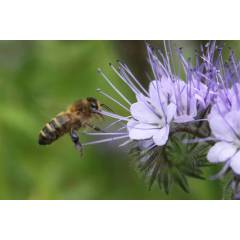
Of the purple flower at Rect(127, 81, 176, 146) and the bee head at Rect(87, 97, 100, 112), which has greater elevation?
the bee head at Rect(87, 97, 100, 112)

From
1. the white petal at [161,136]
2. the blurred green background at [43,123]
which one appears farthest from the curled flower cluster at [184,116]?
the blurred green background at [43,123]

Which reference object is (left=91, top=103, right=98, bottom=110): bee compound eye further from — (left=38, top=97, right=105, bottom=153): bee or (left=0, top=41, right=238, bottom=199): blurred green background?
(left=0, top=41, right=238, bottom=199): blurred green background

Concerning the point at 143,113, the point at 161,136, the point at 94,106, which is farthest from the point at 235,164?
the point at 94,106

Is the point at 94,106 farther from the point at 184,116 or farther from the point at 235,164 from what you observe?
the point at 235,164

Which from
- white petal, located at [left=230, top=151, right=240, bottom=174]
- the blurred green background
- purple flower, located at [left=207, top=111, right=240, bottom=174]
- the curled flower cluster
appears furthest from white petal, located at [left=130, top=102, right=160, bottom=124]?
the blurred green background

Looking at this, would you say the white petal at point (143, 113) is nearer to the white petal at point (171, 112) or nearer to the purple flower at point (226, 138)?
the white petal at point (171, 112)

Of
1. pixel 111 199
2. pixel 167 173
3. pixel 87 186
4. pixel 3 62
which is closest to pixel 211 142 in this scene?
pixel 167 173

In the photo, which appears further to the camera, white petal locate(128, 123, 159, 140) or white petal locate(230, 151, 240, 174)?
white petal locate(128, 123, 159, 140)

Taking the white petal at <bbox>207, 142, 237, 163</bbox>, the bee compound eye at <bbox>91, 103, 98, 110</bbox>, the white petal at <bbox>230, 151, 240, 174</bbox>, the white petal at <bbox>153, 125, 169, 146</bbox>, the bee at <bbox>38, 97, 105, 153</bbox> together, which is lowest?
the white petal at <bbox>230, 151, 240, 174</bbox>
